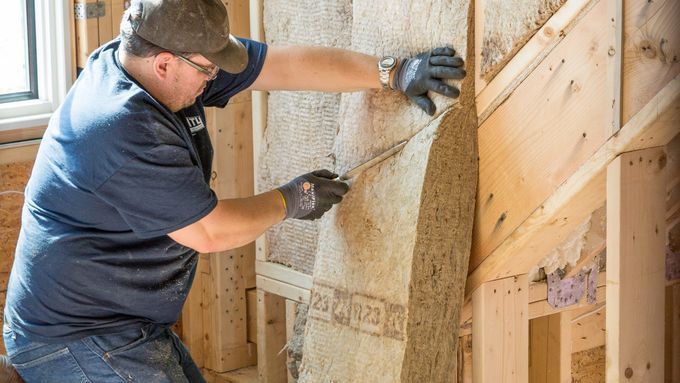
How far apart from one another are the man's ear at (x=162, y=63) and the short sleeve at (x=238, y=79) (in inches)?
12.7

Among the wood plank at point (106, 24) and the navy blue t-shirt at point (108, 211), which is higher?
the wood plank at point (106, 24)

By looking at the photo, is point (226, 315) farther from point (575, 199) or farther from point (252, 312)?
point (575, 199)

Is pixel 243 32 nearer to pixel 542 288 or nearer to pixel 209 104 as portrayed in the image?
pixel 209 104

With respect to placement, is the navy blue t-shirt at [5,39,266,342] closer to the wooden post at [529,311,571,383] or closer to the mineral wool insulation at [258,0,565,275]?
the mineral wool insulation at [258,0,565,275]

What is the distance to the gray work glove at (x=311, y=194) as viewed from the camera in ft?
8.63

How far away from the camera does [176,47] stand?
236 cm

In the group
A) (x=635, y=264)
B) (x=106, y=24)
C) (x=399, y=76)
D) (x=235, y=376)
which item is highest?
(x=106, y=24)

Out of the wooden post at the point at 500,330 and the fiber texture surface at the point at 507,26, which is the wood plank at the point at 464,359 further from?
the fiber texture surface at the point at 507,26

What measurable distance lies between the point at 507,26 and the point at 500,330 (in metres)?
0.92

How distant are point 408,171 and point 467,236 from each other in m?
0.27

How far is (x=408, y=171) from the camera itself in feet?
8.77

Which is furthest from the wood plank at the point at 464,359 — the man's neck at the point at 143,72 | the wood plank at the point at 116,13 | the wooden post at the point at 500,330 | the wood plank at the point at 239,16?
the wood plank at the point at 116,13

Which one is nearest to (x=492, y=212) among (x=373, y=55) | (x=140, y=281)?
(x=373, y=55)

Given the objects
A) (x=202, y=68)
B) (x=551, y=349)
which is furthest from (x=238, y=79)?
(x=551, y=349)
